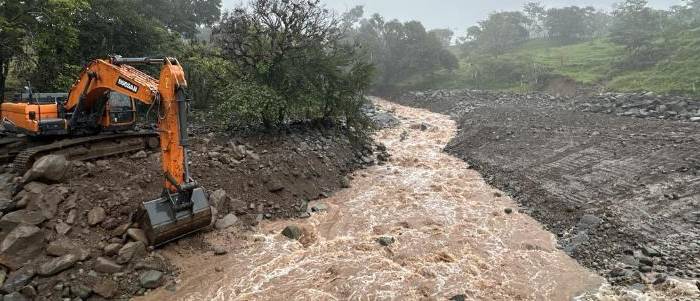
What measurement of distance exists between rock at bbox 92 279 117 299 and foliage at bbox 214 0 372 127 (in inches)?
384

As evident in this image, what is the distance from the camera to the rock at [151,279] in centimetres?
955

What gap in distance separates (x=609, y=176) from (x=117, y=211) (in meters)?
15.9

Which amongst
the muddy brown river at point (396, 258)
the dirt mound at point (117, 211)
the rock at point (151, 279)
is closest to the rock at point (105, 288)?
the dirt mound at point (117, 211)

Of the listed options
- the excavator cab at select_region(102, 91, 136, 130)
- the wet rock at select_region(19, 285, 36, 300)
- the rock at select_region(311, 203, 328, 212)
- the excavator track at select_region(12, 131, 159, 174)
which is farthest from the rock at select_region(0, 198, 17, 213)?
the rock at select_region(311, 203, 328, 212)

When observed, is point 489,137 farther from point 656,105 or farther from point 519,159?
point 656,105

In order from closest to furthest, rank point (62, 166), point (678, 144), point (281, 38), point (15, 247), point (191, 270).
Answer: point (15, 247) < point (191, 270) < point (62, 166) < point (678, 144) < point (281, 38)

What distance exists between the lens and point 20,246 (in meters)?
9.15

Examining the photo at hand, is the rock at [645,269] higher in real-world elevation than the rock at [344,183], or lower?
lower

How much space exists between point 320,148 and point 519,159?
9.10 meters

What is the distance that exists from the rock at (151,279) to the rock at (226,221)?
254 cm

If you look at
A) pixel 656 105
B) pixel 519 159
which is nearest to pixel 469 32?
pixel 656 105

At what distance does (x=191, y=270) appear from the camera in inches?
405

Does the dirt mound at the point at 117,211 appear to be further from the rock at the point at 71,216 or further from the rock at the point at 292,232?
the rock at the point at 292,232

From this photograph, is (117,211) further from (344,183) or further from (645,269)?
(645,269)
